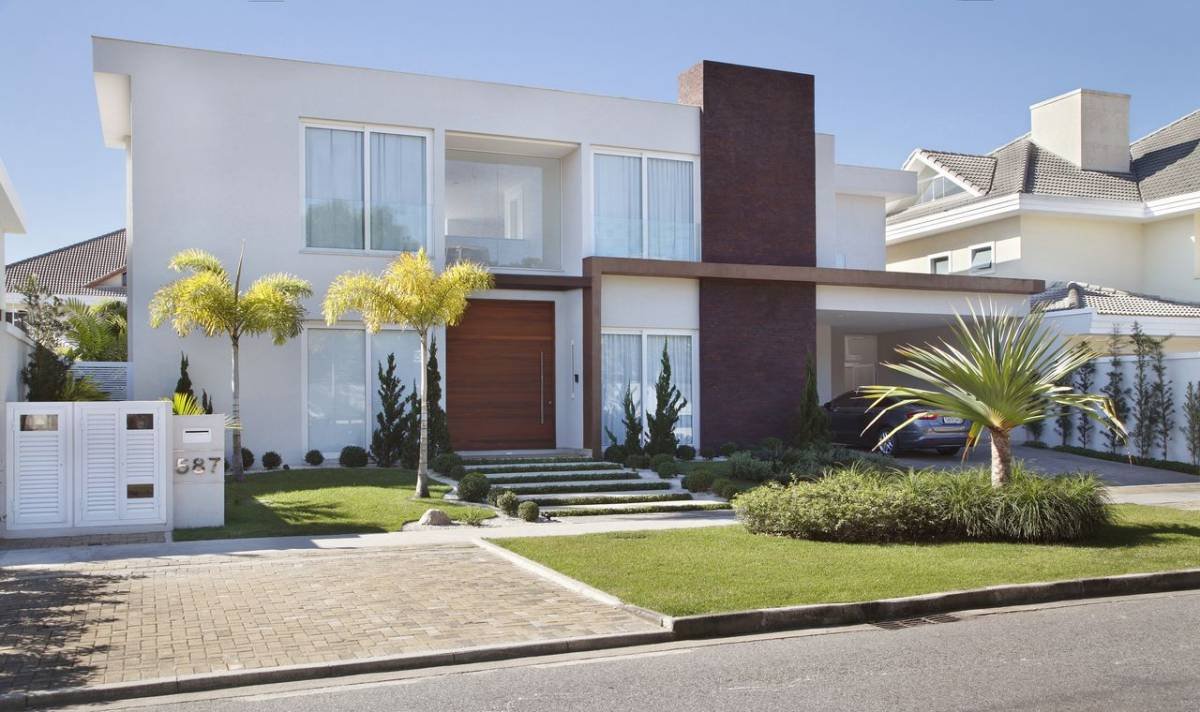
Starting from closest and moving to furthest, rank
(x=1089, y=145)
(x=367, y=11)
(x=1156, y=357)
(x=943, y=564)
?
(x=943, y=564) → (x=367, y=11) → (x=1156, y=357) → (x=1089, y=145)

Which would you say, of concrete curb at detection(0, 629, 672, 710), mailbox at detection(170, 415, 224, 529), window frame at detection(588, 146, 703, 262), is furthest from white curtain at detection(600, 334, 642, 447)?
concrete curb at detection(0, 629, 672, 710)

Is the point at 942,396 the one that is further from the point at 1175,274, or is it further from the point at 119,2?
the point at 1175,274

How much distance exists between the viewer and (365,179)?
1916cm

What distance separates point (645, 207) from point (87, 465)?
12159 mm

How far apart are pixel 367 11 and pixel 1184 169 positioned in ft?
79.5

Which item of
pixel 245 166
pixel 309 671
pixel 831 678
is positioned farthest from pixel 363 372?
pixel 831 678

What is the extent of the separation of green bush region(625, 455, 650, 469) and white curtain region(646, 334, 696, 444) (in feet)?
8.15

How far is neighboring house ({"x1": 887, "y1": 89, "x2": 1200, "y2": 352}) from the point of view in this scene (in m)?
28.0

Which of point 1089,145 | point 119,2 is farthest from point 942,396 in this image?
point 1089,145

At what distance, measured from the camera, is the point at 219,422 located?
13.3 m

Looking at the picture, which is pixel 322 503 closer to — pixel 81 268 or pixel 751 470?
pixel 751 470

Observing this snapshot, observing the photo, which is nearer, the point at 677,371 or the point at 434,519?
the point at 434,519

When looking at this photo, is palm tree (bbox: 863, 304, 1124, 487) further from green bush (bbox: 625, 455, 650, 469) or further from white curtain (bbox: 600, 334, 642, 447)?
white curtain (bbox: 600, 334, 642, 447)

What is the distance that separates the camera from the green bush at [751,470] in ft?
55.3
